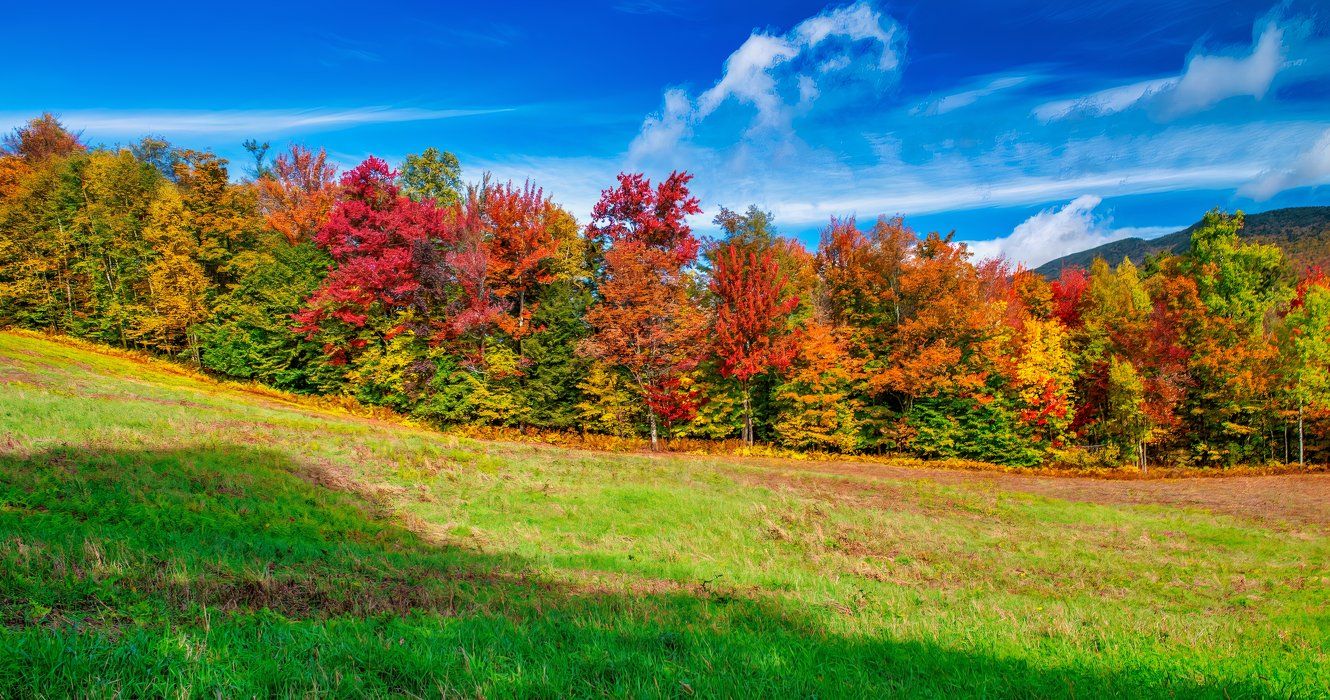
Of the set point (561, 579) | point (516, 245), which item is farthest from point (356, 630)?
point (516, 245)

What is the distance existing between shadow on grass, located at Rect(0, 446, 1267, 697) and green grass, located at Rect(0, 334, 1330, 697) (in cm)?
3

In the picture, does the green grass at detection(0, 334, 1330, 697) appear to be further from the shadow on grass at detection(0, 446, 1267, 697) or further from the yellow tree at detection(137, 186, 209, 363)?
the yellow tree at detection(137, 186, 209, 363)

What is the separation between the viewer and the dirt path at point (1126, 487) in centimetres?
2023

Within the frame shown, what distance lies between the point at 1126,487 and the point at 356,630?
31446 millimetres

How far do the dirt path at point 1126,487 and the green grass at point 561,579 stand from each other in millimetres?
1926

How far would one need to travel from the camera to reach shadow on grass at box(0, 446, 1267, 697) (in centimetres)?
350

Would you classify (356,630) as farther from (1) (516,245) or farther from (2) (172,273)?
(2) (172,273)

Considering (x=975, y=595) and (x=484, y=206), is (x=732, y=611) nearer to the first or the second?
(x=975, y=595)

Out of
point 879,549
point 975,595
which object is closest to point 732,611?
point 975,595

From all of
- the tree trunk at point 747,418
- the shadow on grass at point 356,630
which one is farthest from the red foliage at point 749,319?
the shadow on grass at point 356,630

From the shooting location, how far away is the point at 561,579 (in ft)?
28.5

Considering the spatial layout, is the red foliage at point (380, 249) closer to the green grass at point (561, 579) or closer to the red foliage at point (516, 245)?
the red foliage at point (516, 245)

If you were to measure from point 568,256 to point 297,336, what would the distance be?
22015 mm

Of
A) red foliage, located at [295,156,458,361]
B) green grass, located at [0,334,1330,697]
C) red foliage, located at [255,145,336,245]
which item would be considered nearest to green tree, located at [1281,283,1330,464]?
green grass, located at [0,334,1330,697]
